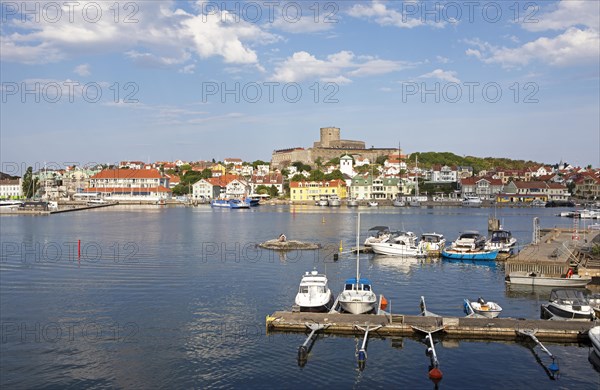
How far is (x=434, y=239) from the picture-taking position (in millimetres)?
33781

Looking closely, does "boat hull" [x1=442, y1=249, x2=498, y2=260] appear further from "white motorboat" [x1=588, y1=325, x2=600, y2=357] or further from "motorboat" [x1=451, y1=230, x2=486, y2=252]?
"white motorboat" [x1=588, y1=325, x2=600, y2=357]

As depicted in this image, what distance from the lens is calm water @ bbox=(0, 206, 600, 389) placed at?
13062mm

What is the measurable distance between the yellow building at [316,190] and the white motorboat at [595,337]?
86271 mm

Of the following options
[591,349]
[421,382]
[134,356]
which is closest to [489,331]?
[591,349]

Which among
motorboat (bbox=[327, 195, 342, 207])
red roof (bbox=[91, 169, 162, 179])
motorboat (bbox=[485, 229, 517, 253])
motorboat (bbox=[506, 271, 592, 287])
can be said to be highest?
red roof (bbox=[91, 169, 162, 179])

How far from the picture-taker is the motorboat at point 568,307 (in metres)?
16.3

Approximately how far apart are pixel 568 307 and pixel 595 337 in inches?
102

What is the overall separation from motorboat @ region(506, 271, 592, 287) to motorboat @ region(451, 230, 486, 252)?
8016 mm

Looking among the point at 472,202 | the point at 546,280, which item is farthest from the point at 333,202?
the point at 546,280

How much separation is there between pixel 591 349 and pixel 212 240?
29.0 meters
